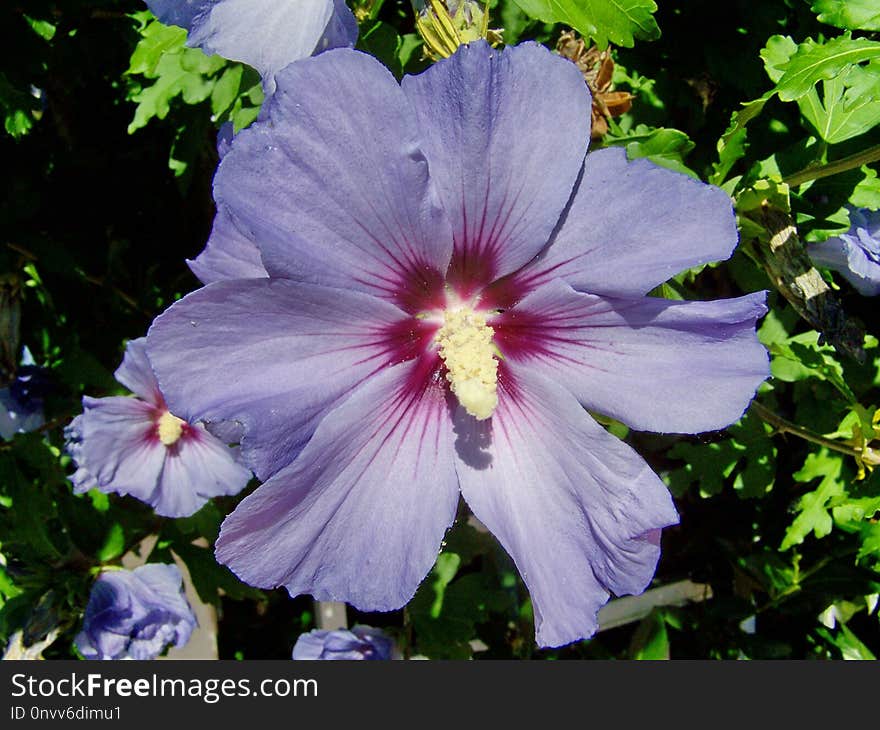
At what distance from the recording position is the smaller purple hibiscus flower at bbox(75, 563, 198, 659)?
7.01 feet

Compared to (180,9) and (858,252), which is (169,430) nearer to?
(180,9)

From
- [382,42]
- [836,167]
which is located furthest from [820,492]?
[382,42]

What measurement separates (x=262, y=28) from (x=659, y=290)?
2.50ft

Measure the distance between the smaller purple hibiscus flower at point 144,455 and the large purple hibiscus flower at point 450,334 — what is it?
931 millimetres

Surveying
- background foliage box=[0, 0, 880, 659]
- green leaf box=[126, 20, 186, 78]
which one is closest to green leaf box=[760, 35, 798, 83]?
background foliage box=[0, 0, 880, 659]

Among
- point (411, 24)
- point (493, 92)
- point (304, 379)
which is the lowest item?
point (304, 379)

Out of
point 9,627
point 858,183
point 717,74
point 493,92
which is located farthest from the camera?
point 9,627

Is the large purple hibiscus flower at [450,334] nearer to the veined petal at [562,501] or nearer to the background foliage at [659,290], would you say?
the veined petal at [562,501]

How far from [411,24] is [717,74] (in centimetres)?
74

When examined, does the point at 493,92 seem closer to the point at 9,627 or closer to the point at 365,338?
the point at 365,338

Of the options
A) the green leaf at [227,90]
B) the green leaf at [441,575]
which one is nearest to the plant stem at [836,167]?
the green leaf at [227,90]

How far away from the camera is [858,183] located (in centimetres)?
179

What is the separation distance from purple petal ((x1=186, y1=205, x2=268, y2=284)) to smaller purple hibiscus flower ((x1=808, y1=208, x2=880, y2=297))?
3.61 ft
